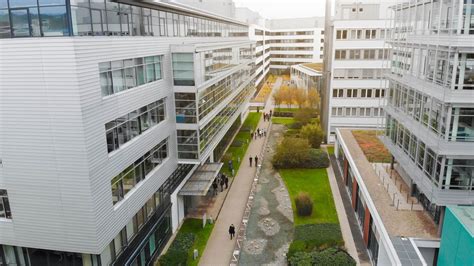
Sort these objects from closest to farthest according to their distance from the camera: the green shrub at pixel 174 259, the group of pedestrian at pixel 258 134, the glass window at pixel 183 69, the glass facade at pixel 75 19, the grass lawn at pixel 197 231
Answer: the glass facade at pixel 75 19 < the green shrub at pixel 174 259 < the grass lawn at pixel 197 231 < the glass window at pixel 183 69 < the group of pedestrian at pixel 258 134

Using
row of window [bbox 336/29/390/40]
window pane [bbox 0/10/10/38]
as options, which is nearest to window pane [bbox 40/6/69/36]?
window pane [bbox 0/10/10/38]

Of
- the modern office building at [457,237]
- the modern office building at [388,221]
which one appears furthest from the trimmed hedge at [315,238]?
the modern office building at [457,237]

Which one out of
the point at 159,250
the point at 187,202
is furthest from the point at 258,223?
the point at 159,250

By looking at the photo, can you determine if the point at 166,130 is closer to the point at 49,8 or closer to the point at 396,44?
the point at 49,8

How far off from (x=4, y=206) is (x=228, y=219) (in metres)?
14.9

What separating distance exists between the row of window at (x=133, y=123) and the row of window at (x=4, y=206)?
15.4ft

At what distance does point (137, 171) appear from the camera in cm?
2027

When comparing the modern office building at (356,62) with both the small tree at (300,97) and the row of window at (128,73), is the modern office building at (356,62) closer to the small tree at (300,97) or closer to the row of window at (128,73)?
the small tree at (300,97)

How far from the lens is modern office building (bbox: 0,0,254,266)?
1450 centimetres

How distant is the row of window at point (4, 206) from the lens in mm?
16344

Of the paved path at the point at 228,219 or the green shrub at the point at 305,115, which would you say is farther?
the green shrub at the point at 305,115

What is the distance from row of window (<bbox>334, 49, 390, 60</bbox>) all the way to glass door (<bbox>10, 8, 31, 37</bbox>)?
113ft

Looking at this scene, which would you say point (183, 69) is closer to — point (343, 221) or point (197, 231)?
point (197, 231)

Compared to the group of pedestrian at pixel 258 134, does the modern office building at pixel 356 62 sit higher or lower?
higher
